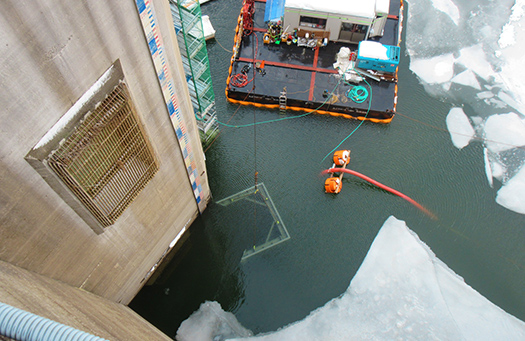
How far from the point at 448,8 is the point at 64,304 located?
28407 mm

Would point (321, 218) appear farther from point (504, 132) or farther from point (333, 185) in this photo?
point (504, 132)

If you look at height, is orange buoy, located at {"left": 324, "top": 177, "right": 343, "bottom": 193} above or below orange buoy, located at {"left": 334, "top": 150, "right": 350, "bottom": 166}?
below

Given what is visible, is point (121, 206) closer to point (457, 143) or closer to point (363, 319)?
point (363, 319)

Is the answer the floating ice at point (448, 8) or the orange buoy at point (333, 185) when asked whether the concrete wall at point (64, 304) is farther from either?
the floating ice at point (448, 8)

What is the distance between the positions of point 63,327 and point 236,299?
11.4 meters

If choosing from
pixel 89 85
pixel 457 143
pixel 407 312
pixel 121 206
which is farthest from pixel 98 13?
pixel 457 143

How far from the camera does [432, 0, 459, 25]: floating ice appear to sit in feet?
87.5

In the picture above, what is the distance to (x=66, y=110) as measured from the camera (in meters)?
8.81

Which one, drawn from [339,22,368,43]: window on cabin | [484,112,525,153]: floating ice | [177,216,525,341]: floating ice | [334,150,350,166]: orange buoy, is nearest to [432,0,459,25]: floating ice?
[339,22,368,43]: window on cabin

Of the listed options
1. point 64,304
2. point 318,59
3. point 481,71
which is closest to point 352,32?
point 318,59

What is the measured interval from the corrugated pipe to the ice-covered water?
20.1m

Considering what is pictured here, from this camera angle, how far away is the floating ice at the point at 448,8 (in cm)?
2667

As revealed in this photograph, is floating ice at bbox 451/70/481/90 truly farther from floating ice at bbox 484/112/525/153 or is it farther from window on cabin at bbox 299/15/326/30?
window on cabin at bbox 299/15/326/30

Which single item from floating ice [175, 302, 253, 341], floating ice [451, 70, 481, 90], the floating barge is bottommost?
floating ice [175, 302, 253, 341]
